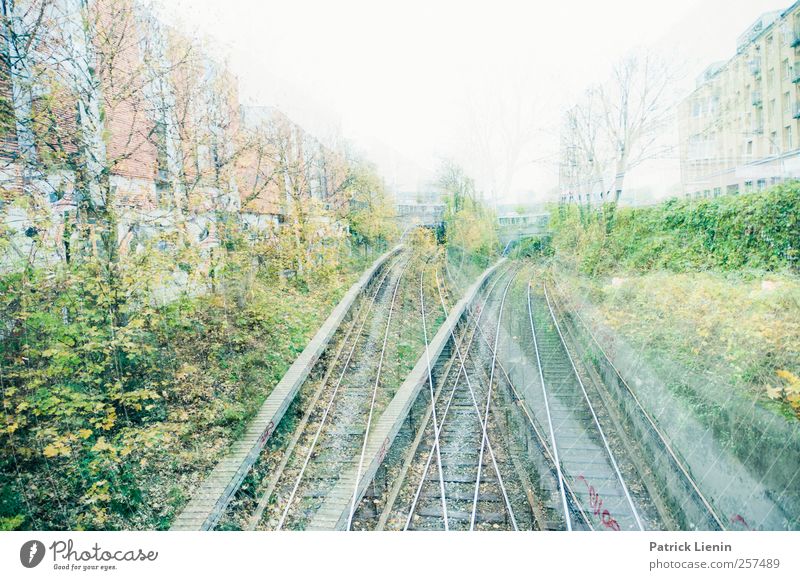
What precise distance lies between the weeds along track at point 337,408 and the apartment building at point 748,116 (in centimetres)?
240

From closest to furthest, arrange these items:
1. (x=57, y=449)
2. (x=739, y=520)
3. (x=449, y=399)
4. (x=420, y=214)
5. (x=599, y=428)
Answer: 1. (x=739, y=520)
2. (x=57, y=449)
3. (x=599, y=428)
4. (x=449, y=399)
5. (x=420, y=214)

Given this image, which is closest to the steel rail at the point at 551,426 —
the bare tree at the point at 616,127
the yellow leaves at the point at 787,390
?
the bare tree at the point at 616,127

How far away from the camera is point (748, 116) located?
9.93 ft

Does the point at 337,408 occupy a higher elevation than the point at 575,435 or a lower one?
higher

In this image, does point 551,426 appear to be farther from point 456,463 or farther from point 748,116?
point 748,116

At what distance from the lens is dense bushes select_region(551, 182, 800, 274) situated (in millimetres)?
2889

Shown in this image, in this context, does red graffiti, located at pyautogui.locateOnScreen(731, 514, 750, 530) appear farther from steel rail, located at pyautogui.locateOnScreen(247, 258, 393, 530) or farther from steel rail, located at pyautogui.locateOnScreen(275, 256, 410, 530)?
steel rail, located at pyautogui.locateOnScreen(247, 258, 393, 530)

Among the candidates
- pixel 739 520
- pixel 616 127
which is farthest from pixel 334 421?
pixel 616 127

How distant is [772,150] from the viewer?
9.65 ft

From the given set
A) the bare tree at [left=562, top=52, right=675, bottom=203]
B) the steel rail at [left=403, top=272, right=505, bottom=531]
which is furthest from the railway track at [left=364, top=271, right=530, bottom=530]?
the bare tree at [left=562, top=52, right=675, bottom=203]

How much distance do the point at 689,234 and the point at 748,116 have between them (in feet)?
3.05

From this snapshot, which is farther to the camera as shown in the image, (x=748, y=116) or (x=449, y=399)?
(x=449, y=399)

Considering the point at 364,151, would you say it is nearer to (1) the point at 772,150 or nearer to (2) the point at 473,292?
(2) the point at 473,292
